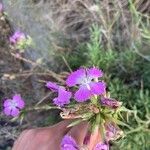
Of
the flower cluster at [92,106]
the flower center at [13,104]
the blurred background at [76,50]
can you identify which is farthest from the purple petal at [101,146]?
the blurred background at [76,50]

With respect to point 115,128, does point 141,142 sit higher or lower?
lower

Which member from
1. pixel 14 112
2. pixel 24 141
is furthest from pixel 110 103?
pixel 14 112

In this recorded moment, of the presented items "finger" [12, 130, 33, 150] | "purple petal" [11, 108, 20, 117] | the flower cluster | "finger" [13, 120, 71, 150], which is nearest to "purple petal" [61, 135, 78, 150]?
the flower cluster

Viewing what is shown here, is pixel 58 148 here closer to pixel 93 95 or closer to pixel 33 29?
pixel 93 95

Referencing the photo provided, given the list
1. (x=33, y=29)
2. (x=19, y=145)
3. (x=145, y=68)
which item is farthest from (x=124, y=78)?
(x=19, y=145)

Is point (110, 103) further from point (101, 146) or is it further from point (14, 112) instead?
point (14, 112)

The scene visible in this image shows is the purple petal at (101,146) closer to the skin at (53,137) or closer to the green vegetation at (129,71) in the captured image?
the skin at (53,137)
